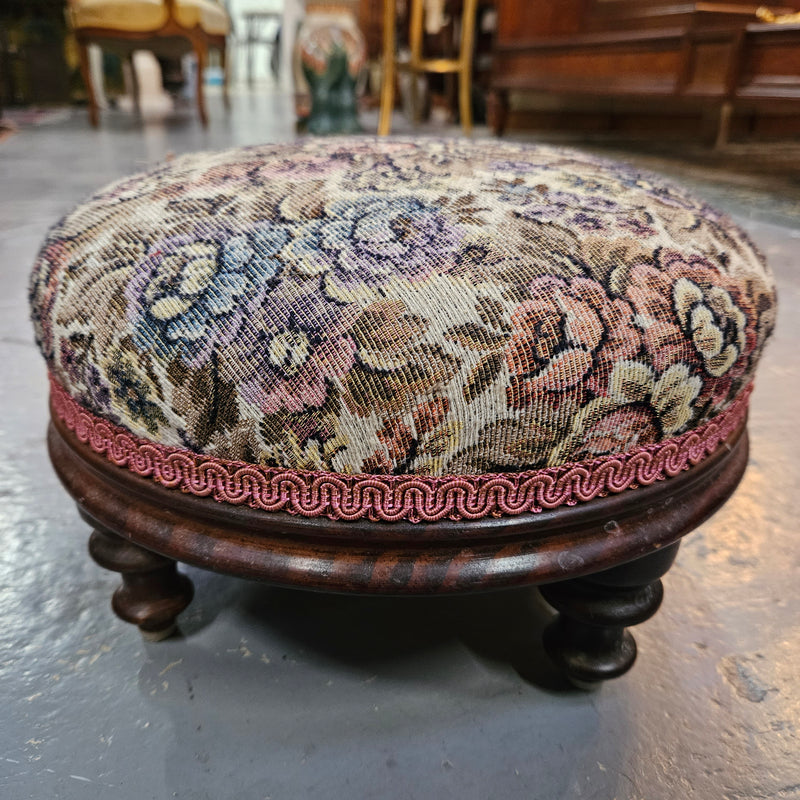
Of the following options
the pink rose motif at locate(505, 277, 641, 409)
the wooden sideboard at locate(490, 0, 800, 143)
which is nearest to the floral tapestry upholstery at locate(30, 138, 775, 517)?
the pink rose motif at locate(505, 277, 641, 409)

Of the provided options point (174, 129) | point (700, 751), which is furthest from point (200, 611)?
point (174, 129)

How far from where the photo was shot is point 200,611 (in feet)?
2.40

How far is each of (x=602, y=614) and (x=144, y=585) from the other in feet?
1.29

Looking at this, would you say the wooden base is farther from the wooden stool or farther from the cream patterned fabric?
the wooden stool

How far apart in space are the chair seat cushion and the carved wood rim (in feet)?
13.5

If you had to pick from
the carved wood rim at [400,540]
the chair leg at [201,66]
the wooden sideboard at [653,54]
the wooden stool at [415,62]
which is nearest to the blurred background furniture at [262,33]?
the chair leg at [201,66]

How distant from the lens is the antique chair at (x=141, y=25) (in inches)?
152

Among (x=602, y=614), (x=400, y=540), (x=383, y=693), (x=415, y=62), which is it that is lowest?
(x=383, y=693)

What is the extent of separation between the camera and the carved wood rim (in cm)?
49

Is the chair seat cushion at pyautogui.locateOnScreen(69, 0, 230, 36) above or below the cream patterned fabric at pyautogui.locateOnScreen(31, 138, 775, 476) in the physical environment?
above

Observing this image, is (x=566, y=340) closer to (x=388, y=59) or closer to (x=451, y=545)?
(x=451, y=545)

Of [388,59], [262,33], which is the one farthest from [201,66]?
[262,33]

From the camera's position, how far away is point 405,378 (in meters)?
0.44

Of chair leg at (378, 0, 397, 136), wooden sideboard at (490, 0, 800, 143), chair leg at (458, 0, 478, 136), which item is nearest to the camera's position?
wooden sideboard at (490, 0, 800, 143)
